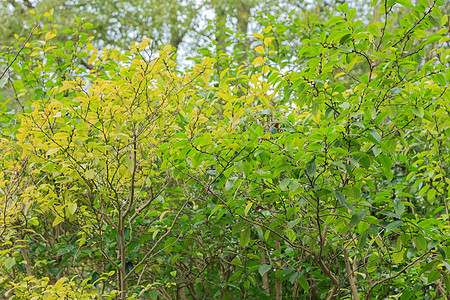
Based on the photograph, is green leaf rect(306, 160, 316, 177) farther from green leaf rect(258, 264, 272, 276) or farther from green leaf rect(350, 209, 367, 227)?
green leaf rect(258, 264, 272, 276)

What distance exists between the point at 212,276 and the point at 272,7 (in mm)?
6749

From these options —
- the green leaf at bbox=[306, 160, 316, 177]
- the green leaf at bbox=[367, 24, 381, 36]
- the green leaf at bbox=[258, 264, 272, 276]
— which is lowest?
the green leaf at bbox=[258, 264, 272, 276]

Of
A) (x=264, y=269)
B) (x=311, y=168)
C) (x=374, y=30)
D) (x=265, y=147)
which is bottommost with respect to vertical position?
(x=264, y=269)

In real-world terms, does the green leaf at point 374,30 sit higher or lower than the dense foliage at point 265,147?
higher

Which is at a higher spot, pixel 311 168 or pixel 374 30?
pixel 374 30

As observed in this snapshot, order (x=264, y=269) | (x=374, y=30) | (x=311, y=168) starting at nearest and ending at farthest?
(x=311, y=168), (x=374, y=30), (x=264, y=269)

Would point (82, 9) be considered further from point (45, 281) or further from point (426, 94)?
point (426, 94)

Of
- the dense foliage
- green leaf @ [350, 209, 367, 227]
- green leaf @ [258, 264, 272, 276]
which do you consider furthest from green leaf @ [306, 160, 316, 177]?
green leaf @ [258, 264, 272, 276]

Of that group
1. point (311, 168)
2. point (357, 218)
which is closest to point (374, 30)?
point (311, 168)

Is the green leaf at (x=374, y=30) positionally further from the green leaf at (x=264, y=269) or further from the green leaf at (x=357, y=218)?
the green leaf at (x=264, y=269)

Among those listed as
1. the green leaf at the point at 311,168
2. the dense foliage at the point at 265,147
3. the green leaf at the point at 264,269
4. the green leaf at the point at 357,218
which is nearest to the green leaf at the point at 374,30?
the dense foliage at the point at 265,147

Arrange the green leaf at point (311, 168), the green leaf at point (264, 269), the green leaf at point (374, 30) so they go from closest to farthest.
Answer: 1. the green leaf at point (311, 168)
2. the green leaf at point (374, 30)
3. the green leaf at point (264, 269)

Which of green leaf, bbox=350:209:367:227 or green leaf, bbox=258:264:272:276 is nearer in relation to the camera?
green leaf, bbox=350:209:367:227

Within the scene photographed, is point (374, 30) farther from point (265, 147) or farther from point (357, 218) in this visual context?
point (357, 218)
